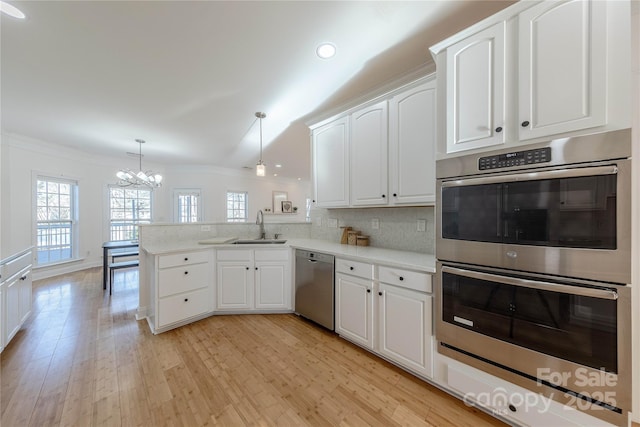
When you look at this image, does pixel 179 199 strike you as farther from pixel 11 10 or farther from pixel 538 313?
pixel 538 313

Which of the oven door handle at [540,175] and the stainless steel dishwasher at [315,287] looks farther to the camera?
the stainless steel dishwasher at [315,287]

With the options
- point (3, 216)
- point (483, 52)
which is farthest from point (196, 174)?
point (483, 52)

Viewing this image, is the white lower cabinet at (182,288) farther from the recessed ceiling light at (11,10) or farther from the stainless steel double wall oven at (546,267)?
the stainless steel double wall oven at (546,267)

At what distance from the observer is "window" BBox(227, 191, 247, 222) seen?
7184mm

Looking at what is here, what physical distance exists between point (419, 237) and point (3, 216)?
6336 millimetres

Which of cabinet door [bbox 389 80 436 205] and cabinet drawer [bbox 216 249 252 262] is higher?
cabinet door [bbox 389 80 436 205]

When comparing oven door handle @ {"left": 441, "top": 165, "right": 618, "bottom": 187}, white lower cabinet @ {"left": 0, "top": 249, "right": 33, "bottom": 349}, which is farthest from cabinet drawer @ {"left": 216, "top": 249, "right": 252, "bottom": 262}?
oven door handle @ {"left": 441, "top": 165, "right": 618, "bottom": 187}

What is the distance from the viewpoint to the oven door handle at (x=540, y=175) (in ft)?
3.38

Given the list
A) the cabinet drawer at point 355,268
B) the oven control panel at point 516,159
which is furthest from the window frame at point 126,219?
the oven control panel at point 516,159

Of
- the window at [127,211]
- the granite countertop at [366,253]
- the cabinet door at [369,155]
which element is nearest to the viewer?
the granite countertop at [366,253]

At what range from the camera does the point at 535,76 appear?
1174 millimetres

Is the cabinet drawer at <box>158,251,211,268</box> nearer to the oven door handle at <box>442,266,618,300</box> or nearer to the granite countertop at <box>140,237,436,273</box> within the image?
the granite countertop at <box>140,237,436,273</box>

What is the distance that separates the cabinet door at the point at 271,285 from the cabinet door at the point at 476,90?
221 cm

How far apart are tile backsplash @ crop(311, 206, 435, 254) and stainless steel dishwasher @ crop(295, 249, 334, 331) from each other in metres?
0.63
